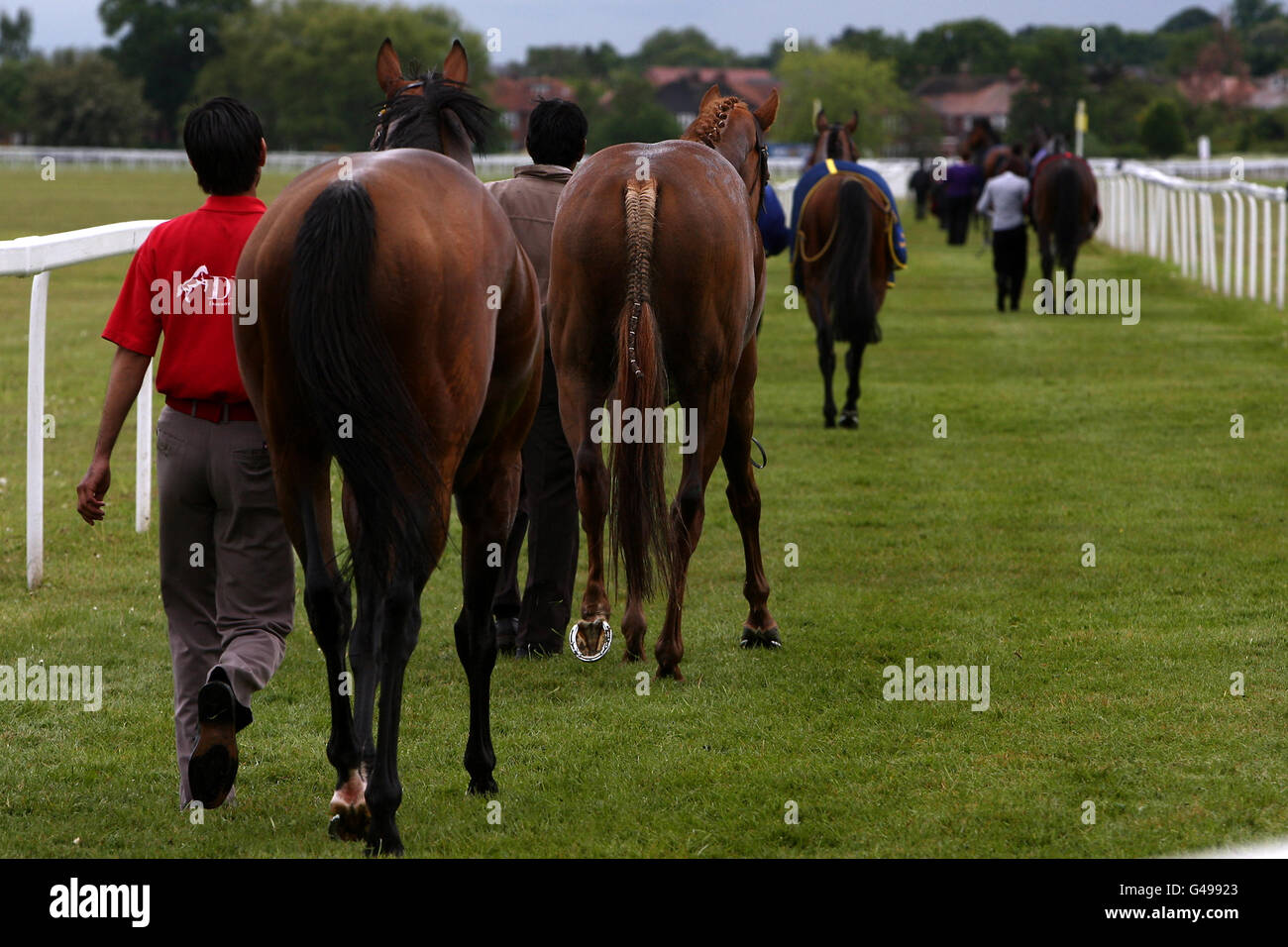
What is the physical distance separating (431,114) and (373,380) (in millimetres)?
1330

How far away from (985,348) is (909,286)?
8230 millimetres

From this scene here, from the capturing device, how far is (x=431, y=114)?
4.75 m

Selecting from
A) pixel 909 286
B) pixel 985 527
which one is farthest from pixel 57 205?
pixel 985 527

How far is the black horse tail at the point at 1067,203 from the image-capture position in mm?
20516

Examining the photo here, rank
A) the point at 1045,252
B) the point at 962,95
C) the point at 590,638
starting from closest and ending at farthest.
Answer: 1. the point at 590,638
2. the point at 1045,252
3. the point at 962,95

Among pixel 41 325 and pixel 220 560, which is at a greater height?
pixel 41 325

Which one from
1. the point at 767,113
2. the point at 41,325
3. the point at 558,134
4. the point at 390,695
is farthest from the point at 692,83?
the point at 390,695

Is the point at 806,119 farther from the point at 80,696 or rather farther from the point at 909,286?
the point at 80,696

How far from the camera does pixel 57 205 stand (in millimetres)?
37125

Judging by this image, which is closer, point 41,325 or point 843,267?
point 41,325

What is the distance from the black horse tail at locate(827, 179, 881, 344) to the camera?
11.9 metres

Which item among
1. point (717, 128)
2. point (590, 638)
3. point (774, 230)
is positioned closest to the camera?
point (590, 638)

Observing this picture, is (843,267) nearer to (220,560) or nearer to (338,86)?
(220,560)

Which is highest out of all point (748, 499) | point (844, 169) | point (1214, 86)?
point (1214, 86)
